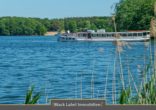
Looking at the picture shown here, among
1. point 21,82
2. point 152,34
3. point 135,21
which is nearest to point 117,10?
point 135,21

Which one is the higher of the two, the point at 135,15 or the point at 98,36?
the point at 135,15

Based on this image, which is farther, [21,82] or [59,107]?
[21,82]

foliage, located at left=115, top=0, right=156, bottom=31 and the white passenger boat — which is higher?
foliage, located at left=115, top=0, right=156, bottom=31

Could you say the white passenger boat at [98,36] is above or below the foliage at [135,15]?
below

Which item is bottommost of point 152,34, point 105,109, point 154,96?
point 154,96

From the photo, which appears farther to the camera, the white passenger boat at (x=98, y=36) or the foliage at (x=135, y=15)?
the foliage at (x=135, y=15)

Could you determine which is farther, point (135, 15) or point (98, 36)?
point (135, 15)

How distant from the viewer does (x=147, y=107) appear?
5.43 m

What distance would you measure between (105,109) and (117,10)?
346 ft

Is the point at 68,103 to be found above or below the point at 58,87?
above

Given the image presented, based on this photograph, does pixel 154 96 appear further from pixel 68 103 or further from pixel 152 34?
pixel 68 103

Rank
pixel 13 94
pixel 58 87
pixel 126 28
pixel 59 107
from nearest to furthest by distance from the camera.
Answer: pixel 59 107, pixel 13 94, pixel 58 87, pixel 126 28

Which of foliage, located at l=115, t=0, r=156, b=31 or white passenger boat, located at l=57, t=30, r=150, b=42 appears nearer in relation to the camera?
white passenger boat, located at l=57, t=30, r=150, b=42

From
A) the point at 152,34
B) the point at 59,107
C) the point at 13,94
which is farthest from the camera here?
the point at 13,94
